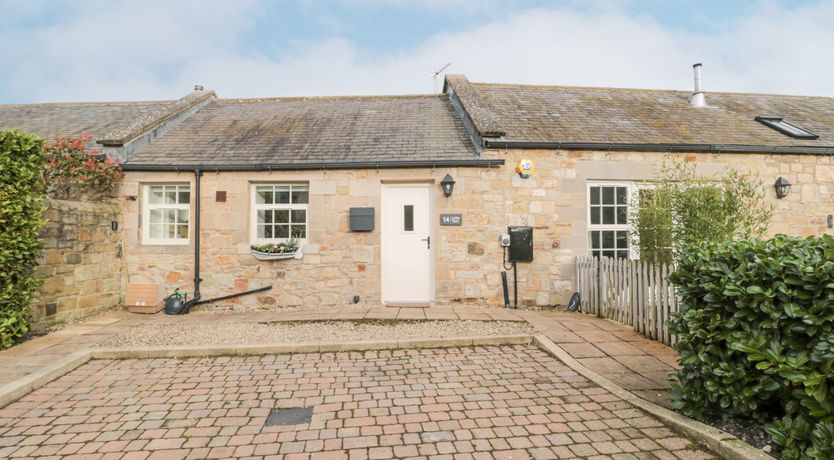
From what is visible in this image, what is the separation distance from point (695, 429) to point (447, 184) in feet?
17.6

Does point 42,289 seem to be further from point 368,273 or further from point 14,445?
point 368,273

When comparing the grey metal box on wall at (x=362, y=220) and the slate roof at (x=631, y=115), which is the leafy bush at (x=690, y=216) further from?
the grey metal box on wall at (x=362, y=220)

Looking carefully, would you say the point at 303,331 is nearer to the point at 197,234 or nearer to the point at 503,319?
the point at 503,319

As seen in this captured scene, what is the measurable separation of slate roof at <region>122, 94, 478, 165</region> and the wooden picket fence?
3075mm

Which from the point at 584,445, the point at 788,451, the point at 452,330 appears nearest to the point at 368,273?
the point at 452,330

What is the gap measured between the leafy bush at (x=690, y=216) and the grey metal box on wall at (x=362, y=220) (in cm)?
448

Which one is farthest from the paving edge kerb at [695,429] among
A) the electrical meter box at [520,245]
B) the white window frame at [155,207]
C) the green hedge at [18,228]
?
the white window frame at [155,207]

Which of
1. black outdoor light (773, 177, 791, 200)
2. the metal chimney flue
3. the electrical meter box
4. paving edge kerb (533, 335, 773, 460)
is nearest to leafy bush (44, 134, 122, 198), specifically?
the electrical meter box

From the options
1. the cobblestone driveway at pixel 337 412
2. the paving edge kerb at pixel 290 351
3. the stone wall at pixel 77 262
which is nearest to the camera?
the cobblestone driveway at pixel 337 412

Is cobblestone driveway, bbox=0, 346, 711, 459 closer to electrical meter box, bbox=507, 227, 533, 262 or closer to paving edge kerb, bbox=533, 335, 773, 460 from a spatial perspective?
paving edge kerb, bbox=533, 335, 773, 460

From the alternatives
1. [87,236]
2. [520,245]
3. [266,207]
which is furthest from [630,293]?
[87,236]

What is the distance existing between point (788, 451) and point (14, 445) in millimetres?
4893

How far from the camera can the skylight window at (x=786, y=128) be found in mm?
8469

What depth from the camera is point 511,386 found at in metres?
3.64
